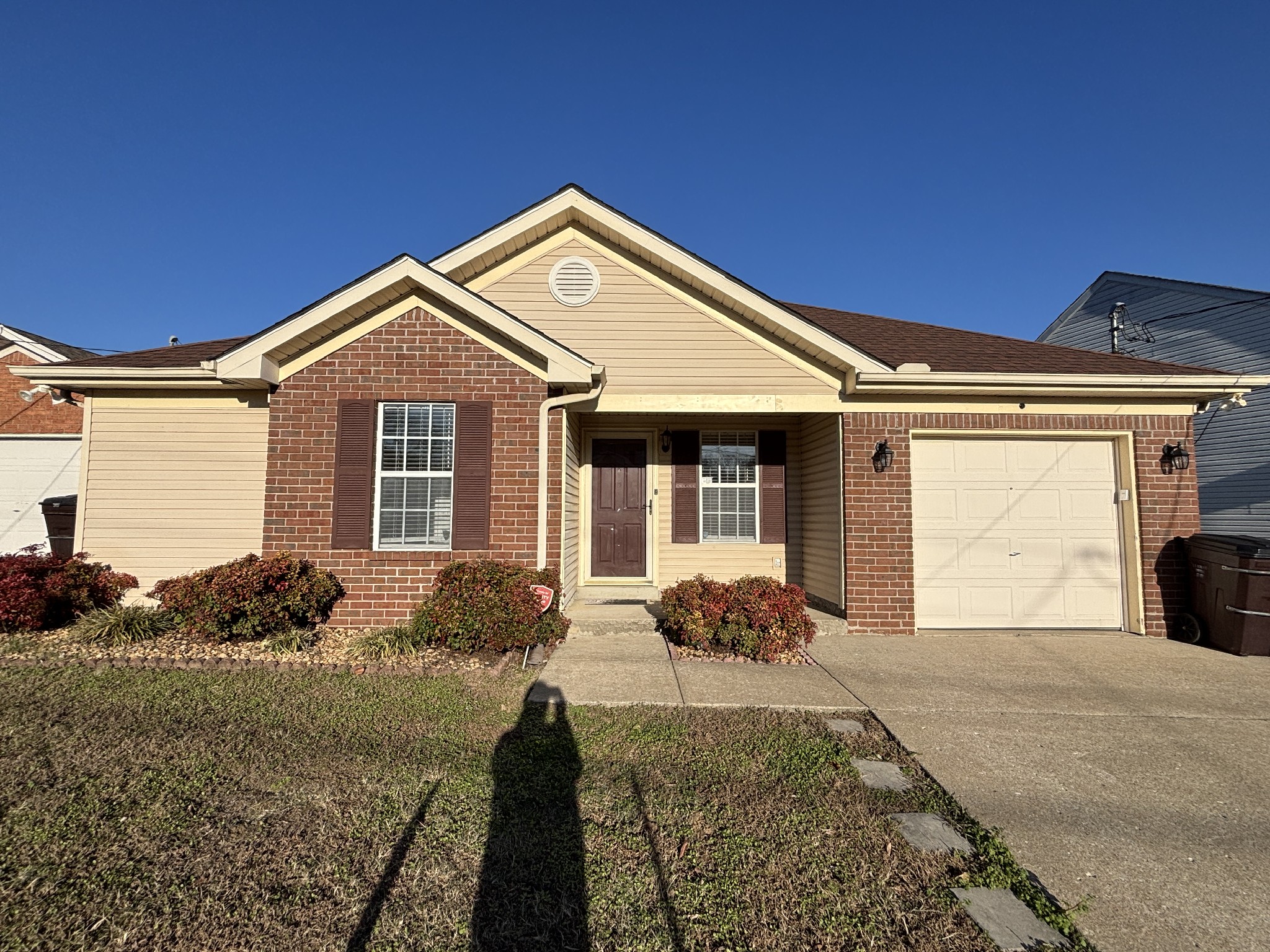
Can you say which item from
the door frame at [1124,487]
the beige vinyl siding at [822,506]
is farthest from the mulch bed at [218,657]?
the door frame at [1124,487]

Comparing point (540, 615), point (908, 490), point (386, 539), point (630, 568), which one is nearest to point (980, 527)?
point (908, 490)

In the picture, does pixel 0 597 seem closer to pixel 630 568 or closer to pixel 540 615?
pixel 540 615

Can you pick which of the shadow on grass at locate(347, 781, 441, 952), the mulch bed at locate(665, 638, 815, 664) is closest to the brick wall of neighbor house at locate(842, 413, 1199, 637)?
the mulch bed at locate(665, 638, 815, 664)

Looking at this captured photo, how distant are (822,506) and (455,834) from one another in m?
6.34

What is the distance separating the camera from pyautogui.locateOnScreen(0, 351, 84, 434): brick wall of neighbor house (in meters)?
13.6

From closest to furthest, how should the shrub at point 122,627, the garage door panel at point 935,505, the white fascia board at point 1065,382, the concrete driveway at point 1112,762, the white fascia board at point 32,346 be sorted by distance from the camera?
1. the concrete driveway at point 1112,762
2. the shrub at point 122,627
3. the white fascia board at point 1065,382
4. the garage door panel at point 935,505
5. the white fascia board at point 32,346

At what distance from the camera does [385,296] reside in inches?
259

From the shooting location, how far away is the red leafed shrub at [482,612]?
18.1 feet

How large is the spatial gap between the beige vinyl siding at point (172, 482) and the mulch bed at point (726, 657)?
5208mm

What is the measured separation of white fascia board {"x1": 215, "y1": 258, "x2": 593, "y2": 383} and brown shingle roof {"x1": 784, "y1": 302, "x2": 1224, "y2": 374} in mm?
3152

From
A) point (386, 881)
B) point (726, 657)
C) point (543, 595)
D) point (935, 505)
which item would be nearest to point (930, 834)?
point (386, 881)

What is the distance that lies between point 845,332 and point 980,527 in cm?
379

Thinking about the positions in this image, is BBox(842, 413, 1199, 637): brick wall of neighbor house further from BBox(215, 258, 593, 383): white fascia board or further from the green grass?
BBox(215, 258, 593, 383): white fascia board

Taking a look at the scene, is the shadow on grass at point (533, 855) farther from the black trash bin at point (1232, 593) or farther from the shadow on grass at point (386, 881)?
the black trash bin at point (1232, 593)
